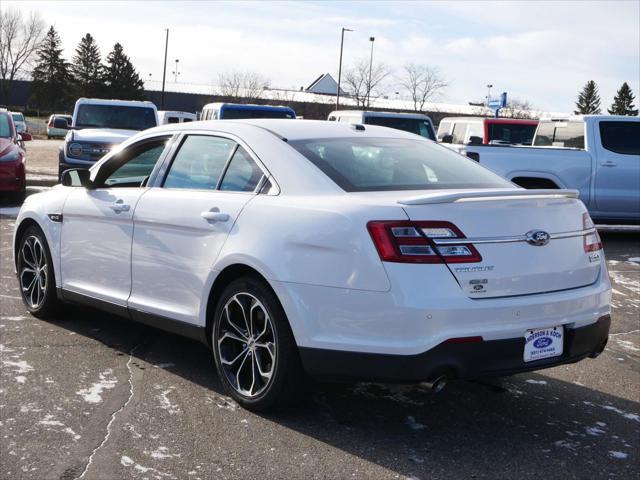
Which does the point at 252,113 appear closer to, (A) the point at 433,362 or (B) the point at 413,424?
(B) the point at 413,424

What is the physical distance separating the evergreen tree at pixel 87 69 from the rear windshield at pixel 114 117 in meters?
76.5

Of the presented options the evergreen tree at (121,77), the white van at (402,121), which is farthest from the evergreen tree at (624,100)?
the white van at (402,121)

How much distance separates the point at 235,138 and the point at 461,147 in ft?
25.7

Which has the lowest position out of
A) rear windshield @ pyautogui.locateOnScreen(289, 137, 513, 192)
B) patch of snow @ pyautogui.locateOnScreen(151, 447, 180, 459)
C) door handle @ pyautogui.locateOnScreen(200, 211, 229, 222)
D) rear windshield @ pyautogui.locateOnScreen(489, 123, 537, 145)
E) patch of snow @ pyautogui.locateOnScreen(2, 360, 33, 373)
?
patch of snow @ pyautogui.locateOnScreen(151, 447, 180, 459)

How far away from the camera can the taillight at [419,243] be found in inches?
146

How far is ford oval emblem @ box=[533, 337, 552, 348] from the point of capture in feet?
12.9

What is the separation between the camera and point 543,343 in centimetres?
397

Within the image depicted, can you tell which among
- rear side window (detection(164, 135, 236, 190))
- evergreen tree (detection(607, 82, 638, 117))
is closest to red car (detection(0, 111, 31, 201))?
rear side window (detection(164, 135, 236, 190))

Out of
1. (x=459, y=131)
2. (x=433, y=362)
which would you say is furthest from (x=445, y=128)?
(x=433, y=362)

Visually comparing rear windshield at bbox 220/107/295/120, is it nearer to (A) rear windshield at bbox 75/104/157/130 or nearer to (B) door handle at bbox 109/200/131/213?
(A) rear windshield at bbox 75/104/157/130

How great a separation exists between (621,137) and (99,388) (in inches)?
390

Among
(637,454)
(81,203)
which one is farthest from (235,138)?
(637,454)

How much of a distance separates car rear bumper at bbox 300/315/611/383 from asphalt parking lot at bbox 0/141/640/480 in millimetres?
374

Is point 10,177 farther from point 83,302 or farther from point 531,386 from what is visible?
point 531,386
